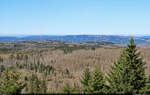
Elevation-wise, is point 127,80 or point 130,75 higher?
point 130,75

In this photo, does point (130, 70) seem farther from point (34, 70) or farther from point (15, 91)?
point (34, 70)

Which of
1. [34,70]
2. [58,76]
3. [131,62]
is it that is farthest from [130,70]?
[34,70]

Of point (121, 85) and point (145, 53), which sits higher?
point (121, 85)

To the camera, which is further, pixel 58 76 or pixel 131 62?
pixel 58 76

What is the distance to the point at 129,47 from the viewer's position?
25.0 meters

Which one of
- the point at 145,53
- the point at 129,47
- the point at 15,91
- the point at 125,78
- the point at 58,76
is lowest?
the point at 58,76

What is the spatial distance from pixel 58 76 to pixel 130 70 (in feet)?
267

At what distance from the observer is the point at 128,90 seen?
2211 centimetres

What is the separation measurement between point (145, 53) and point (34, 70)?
95295mm

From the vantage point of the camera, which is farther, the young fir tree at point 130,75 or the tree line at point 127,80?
the young fir tree at point 130,75

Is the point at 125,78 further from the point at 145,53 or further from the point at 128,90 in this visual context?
the point at 145,53

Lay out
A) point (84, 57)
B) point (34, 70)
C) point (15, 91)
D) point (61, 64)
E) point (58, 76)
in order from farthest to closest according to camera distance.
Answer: point (84, 57) < point (61, 64) < point (34, 70) < point (58, 76) < point (15, 91)

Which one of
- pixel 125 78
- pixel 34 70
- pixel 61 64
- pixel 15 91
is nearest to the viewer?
pixel 15 91

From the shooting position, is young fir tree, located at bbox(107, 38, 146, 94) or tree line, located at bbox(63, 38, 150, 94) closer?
tree line, located at bbox(63, 38, 150, 94)
